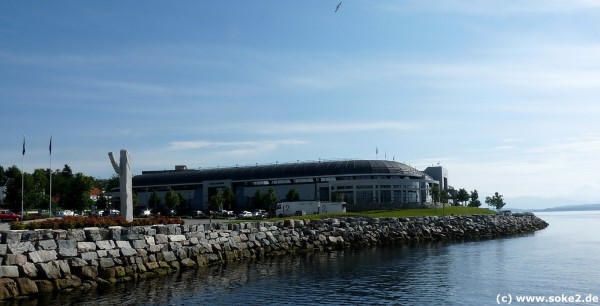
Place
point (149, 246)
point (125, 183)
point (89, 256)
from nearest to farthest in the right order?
point (89, 256)
point (149, 246)
point (125, 183)

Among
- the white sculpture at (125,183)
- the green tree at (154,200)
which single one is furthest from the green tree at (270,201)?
the white sculpture at (125,183)

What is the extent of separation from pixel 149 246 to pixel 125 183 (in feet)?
31.3

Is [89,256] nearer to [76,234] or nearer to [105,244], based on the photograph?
[76,234]

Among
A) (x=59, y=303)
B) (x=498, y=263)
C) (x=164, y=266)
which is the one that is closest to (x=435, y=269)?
(x=498, y=263)

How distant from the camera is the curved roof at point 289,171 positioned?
118m

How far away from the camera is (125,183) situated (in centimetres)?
4209

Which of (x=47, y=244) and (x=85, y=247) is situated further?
(x=85, y=247)

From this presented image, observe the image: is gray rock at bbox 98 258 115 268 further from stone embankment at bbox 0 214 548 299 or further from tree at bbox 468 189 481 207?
tree at bbox 468 189 481 207

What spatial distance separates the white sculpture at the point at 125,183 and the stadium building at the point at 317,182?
224 feet

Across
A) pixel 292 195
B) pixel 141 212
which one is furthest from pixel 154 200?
pixel 292 195

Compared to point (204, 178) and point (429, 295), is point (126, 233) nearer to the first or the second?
point (429, 295)

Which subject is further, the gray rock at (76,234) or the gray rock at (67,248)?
the gray rock at (76,234)

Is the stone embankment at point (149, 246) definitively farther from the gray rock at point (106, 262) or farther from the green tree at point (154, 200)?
the green tree at point (154, 200)

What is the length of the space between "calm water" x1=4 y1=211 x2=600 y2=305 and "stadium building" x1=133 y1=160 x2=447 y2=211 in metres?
66.6
